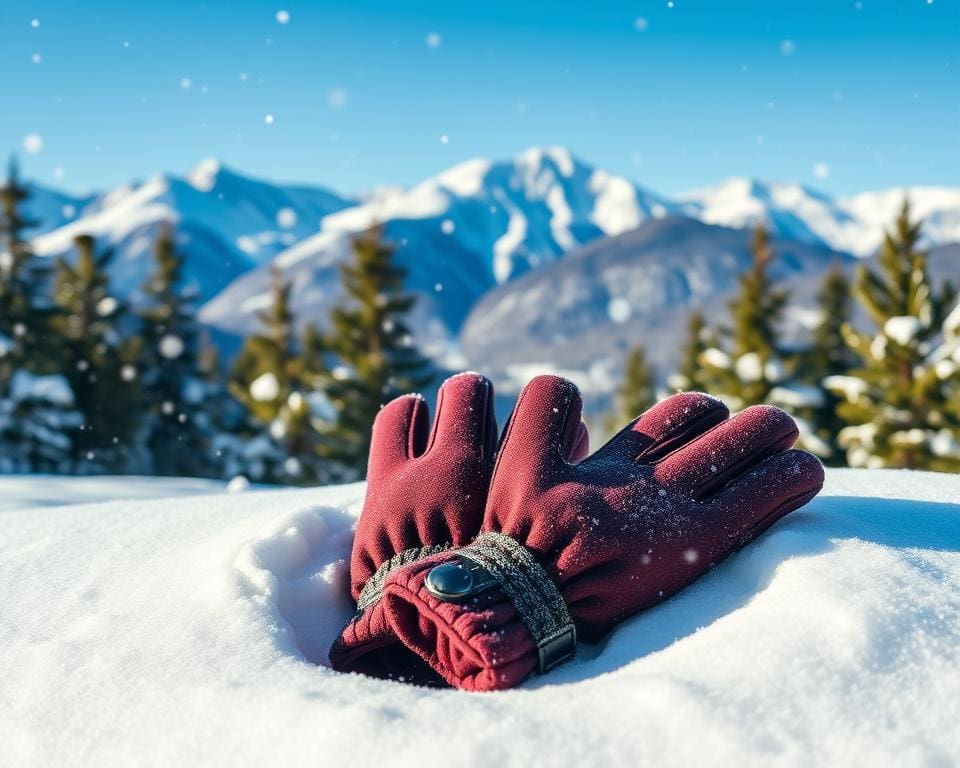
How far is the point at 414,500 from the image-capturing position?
1935 millimetres

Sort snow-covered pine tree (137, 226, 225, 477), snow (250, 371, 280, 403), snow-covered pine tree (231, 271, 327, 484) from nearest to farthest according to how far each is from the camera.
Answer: snow-covered pine tree (231, 271, 327, 484) → snow (250, 371, 280, 403) → snow-covered pine tree (137, 226, 225, 477)

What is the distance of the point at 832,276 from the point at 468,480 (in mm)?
27044

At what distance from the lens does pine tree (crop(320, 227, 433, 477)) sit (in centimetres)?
1916

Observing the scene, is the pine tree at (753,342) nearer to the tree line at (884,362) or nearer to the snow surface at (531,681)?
the tree line at (884,362)

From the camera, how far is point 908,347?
563 inches

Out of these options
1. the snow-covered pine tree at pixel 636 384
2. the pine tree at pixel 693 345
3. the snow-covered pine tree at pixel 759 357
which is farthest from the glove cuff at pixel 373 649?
the snow-covered pine tree at pixel 636 384

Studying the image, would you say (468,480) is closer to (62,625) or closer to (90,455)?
(62,625)

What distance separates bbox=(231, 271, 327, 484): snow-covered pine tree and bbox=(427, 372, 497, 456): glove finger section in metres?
17.8

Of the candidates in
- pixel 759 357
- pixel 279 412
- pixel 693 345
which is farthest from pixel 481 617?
pixel 693 345

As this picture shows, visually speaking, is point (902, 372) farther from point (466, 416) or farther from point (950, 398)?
point (466, 416)

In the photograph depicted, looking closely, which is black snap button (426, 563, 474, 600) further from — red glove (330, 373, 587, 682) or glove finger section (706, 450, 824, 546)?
glove finger section (706, 450, 824, 546)

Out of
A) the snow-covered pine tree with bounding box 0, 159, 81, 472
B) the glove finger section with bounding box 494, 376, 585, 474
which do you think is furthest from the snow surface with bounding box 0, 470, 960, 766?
the snow-covered pine tree with bounding box 0, 159, 81, 472

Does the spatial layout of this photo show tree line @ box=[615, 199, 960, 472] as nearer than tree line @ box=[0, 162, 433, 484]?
Yes

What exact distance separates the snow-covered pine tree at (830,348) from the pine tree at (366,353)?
1147 cm
